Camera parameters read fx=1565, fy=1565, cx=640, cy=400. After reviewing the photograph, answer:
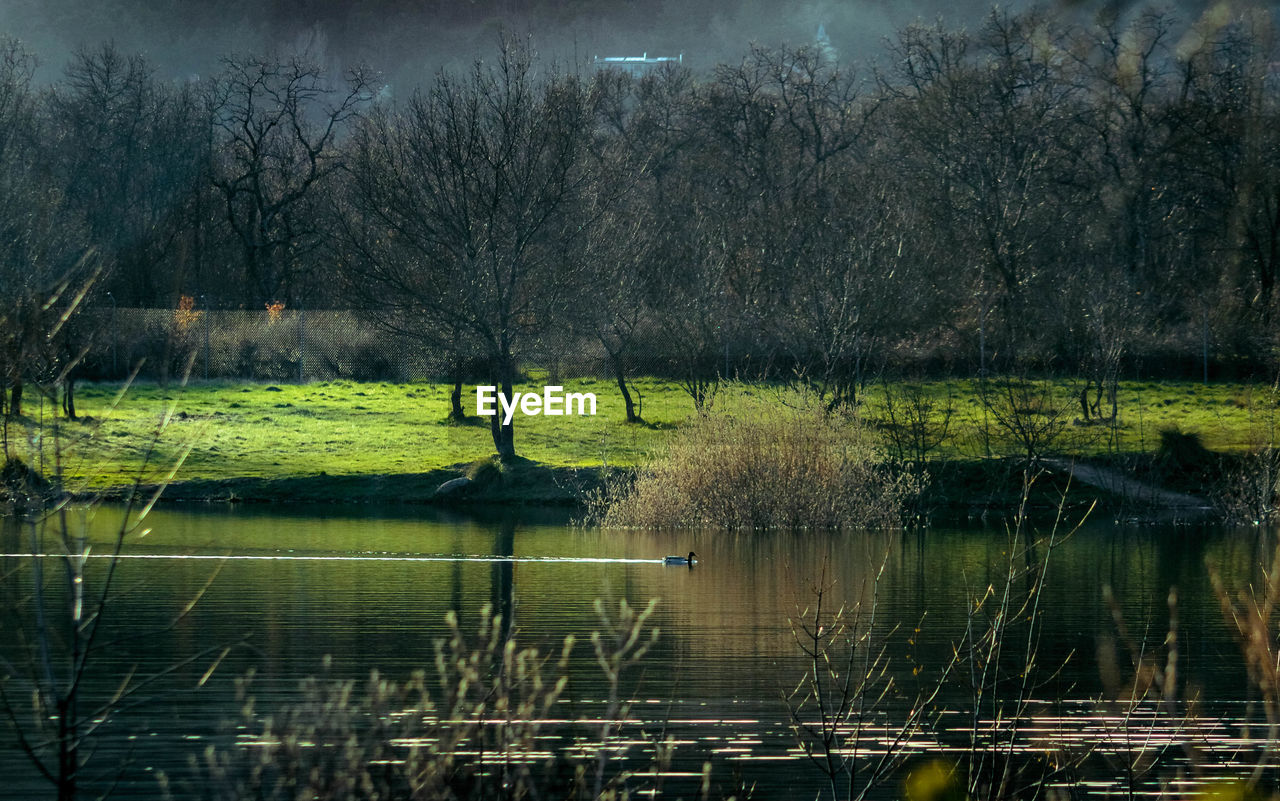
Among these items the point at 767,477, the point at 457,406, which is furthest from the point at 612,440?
the point at 767,477

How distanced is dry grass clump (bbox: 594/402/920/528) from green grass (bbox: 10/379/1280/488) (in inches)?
249

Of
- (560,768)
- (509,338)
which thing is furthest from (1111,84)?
(560,768)

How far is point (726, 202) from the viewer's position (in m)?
51.9

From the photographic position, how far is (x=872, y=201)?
4166 cm

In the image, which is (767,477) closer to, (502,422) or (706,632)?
(502,422)

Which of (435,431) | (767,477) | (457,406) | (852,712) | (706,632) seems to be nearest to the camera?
(852,712)

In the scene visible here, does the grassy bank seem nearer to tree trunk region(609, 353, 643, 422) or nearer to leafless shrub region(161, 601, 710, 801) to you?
tree trunk region(609, 353, 643, 422)

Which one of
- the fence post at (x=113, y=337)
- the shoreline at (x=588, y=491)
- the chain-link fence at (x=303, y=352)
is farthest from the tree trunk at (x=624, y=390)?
the fence post at (x=113, y=337)

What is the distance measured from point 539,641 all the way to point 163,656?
365cm

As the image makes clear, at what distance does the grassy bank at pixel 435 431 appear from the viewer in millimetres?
35875

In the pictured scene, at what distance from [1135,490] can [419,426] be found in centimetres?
1878

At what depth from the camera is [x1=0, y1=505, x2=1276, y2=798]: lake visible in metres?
11.1

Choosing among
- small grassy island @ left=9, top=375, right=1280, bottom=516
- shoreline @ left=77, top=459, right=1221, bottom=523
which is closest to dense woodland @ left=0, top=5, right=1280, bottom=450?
small grassy island @ left=9, top=375, right=1280, bottom=516

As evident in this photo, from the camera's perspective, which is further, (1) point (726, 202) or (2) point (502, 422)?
(1) point (726, 202)
